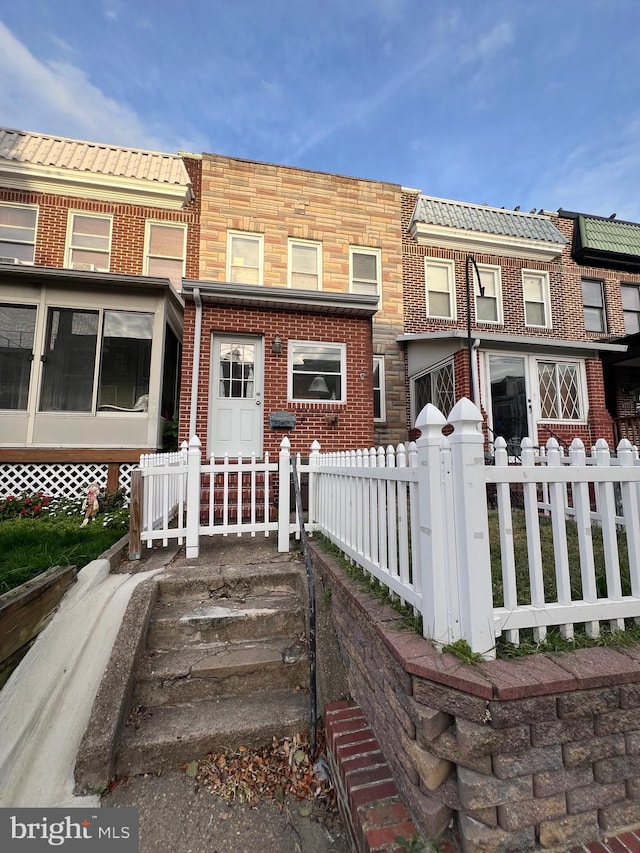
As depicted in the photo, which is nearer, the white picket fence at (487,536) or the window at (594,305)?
the white picket fence at (487,536)

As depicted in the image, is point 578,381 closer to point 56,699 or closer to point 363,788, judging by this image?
point 363,788

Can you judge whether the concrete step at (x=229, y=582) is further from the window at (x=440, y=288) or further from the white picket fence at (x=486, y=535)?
the window at (x=440, y=288)

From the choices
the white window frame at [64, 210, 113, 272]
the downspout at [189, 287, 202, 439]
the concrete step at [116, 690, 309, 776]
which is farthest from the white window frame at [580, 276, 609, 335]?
the white window frame at [64, 210, 113, 272]

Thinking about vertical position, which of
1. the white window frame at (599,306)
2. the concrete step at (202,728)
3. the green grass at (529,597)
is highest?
the white window frame at (599,306)

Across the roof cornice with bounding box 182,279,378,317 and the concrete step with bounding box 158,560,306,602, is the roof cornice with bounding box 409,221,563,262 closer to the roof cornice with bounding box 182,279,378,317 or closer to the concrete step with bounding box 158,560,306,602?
the roof cornice with bounding box 182,279,378,317

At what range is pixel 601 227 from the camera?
11242 millimetres

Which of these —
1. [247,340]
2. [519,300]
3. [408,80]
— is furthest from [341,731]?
[408,80]

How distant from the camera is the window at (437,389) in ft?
27.6

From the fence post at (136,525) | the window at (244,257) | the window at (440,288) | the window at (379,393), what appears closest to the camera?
the fence post at (136,525)

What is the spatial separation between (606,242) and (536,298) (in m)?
2.88

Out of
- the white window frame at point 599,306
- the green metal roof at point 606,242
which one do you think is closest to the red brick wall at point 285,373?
the white window frame at point 599,306

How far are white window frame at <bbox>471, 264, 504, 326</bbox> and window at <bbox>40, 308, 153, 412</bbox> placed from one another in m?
8.27

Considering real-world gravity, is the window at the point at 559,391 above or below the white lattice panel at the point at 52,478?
above

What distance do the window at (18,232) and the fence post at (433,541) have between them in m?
10.2
